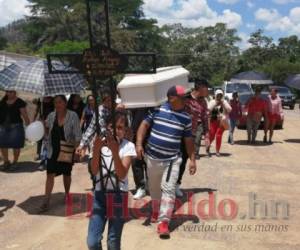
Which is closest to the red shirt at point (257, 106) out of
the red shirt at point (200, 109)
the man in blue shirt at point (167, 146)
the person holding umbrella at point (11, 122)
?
the red shirt at point (200, 109)

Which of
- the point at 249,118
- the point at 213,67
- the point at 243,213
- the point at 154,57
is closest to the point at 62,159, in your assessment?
the point at 243,213

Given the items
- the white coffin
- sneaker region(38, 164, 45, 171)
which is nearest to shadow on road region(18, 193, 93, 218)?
the white coffin

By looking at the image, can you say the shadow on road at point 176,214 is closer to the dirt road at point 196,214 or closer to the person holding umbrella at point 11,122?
the dirt road at point 196,214

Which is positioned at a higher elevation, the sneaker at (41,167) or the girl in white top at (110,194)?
the girl in white top at (110,194)

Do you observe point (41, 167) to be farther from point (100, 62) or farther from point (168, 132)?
point (100, 62)

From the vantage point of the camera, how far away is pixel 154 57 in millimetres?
4340

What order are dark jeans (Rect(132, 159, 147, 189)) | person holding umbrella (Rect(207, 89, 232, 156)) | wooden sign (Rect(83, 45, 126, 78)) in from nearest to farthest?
1. wooden sign (Rect(83, 45, 126, 78))
2. dark jeans (Rect(132, 159, 147, 189))
3. person holding umbrella (Rect(207, 89, 232, 156))

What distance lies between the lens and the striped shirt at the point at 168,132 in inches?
252

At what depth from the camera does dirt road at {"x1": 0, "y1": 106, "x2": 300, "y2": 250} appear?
20.7 feet

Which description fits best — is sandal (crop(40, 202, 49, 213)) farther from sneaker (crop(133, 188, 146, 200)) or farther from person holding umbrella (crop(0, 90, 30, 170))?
person holding umbrella (crop(0, 90, 30, 170))

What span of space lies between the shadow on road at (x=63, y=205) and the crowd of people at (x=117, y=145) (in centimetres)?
15

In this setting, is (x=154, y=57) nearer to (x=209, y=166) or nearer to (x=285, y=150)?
(x=209, y=166)

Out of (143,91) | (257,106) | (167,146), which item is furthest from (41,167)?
(257,106)

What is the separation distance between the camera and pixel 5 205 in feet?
26.7
